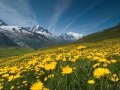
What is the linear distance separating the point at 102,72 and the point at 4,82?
136 inches

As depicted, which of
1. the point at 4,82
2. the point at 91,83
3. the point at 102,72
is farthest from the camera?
the point at 4,82

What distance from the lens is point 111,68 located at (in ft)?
18.8

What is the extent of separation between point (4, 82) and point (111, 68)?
2.98 m

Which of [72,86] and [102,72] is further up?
[102,72]

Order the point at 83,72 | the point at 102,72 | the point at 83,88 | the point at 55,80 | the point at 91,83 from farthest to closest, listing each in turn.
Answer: the point at 83,72 → the point at 55,80 → the point at 83,88 → the point at 91,83 → the point at 102,72

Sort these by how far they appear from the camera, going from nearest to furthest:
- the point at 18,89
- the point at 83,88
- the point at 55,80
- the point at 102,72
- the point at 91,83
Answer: the point at 102,72, the point at 91,83, the point at 83,88, the point at 55,80, the point at 18,89

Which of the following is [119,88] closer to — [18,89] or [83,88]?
[83,88]

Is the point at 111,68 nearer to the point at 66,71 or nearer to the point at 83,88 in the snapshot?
the point at 83,88

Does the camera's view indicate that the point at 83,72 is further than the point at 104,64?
Yes

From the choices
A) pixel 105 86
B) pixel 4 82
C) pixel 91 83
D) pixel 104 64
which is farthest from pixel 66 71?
→ pixel 4 82

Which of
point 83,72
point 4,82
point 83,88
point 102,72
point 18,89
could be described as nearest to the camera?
point 102,72

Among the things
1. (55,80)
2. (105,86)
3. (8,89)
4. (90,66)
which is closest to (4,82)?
(8,89)

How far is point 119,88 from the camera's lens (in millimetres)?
3805

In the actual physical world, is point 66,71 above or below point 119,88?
above
